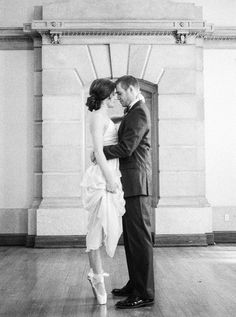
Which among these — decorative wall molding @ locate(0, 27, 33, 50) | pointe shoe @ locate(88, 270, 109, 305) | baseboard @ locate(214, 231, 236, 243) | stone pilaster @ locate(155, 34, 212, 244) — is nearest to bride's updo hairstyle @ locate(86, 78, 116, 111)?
pointe shoe @ locate(88, 270, 109, 305)

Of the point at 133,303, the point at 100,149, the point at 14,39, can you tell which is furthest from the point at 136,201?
the point at 14,39

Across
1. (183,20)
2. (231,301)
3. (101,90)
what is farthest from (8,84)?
(231,301)

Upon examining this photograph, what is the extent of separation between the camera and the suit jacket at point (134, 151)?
3.34 meters

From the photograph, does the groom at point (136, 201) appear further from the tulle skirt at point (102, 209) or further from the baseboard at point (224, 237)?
the baseboard at point (224, 237)

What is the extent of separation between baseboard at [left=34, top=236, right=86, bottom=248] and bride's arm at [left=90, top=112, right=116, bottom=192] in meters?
3.44

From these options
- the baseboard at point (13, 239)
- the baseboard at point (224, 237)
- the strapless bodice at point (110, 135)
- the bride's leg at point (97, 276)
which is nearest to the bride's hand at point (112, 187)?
the strapless bodice at point (110, 135)

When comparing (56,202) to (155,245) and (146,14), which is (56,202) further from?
(146,14)

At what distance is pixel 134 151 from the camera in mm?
3449

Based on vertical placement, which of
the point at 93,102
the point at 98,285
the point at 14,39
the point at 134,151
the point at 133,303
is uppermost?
the point at 14,39

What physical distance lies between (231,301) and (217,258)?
218 centimetres

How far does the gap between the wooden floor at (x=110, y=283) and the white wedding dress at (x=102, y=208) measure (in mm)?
500

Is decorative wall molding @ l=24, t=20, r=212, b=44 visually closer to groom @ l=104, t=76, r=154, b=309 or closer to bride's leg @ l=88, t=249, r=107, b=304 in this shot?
groom @ l=104, t=76, r=154, b=309

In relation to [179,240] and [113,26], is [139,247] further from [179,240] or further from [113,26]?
[113,26]

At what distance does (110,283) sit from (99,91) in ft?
6.14
